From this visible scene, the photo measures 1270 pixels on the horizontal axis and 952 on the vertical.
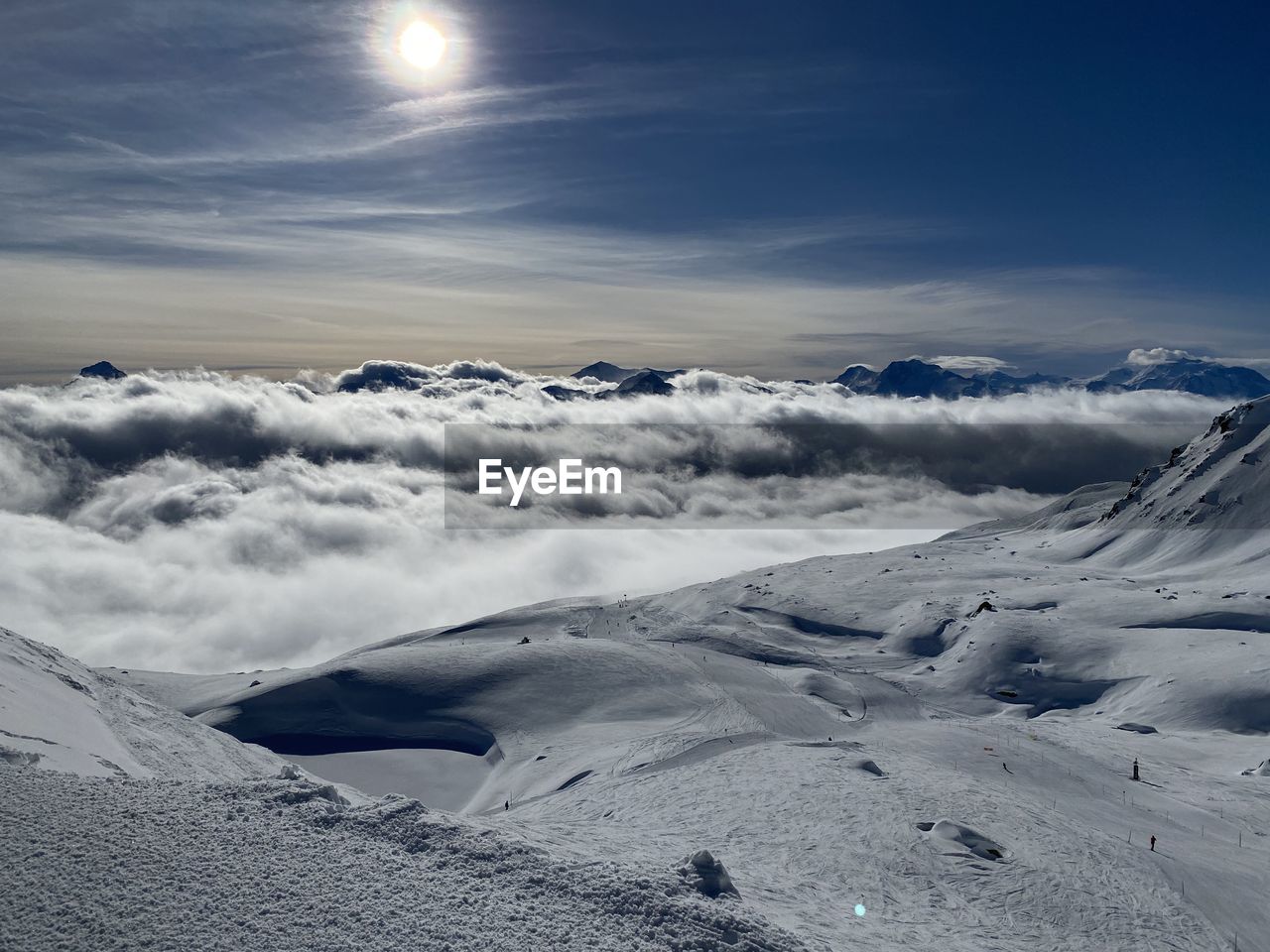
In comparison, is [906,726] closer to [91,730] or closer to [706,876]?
[706,876]

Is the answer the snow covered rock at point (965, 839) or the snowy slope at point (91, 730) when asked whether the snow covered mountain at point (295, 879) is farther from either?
the snow covered rock at point (965, 839)

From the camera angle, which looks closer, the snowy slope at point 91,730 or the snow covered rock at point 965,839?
the snowy slope at point 91,730

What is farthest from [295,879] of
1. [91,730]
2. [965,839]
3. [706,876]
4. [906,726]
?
[906,726]

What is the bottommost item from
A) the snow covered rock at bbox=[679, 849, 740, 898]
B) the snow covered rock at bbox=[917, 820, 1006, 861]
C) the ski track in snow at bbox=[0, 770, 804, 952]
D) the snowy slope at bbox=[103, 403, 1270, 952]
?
the snowy slope at bbox=[103, 403, 1270, 952]

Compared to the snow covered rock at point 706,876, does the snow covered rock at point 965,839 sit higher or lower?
lower

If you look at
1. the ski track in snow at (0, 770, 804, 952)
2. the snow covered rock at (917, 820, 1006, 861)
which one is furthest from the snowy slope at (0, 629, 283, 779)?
the snow covered rock at (917, 820, 1006, 861)

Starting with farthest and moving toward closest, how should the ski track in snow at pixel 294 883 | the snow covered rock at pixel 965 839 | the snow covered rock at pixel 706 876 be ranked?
the snow covered rock at pixel 965 839
the snow covered rock at pixel 706 876
the ski track in snow at pixel 294 883

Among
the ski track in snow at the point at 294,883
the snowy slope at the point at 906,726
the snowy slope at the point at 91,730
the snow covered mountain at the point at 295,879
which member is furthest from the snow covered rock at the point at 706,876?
the snowy slope at the point at 91,730

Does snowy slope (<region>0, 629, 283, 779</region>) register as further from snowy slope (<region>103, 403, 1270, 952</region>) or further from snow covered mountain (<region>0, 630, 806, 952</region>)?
snowy slope (<region>103, 403, 1270, 952</region>)

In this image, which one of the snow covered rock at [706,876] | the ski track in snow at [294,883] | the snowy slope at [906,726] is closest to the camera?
the ski track in snow at [294,883]
